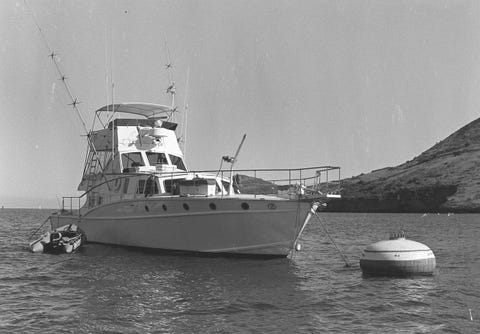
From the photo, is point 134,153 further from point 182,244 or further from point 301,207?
point 301,207

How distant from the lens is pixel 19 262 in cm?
2738

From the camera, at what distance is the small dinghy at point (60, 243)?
103 feet

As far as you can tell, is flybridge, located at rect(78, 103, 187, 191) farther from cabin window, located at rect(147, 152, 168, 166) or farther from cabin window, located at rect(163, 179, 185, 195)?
cabin window, located at rect(163, 179, 185, 195)

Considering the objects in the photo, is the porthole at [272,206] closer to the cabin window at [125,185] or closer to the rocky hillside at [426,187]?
the cabin window at [125,185]

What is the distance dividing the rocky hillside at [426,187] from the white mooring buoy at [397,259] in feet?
400

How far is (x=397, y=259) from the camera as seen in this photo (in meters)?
20.2

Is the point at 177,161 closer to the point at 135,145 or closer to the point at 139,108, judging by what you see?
the point at 135,145

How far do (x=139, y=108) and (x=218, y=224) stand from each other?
13.3 meters

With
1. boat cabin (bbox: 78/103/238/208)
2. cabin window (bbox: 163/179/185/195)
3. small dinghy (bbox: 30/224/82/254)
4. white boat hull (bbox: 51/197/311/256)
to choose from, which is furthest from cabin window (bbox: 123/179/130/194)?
small dinghy (bbox: 30/224/82/254)

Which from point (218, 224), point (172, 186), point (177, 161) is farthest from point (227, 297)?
point (177, 161)

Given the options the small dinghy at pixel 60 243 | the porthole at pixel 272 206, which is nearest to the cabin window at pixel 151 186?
the small dinghy at pixel 60 243

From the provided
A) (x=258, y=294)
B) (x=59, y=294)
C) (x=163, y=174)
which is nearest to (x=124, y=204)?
(x=163, y=174)

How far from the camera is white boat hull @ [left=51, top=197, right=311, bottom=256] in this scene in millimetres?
23406

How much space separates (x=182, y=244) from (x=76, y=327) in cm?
1225
